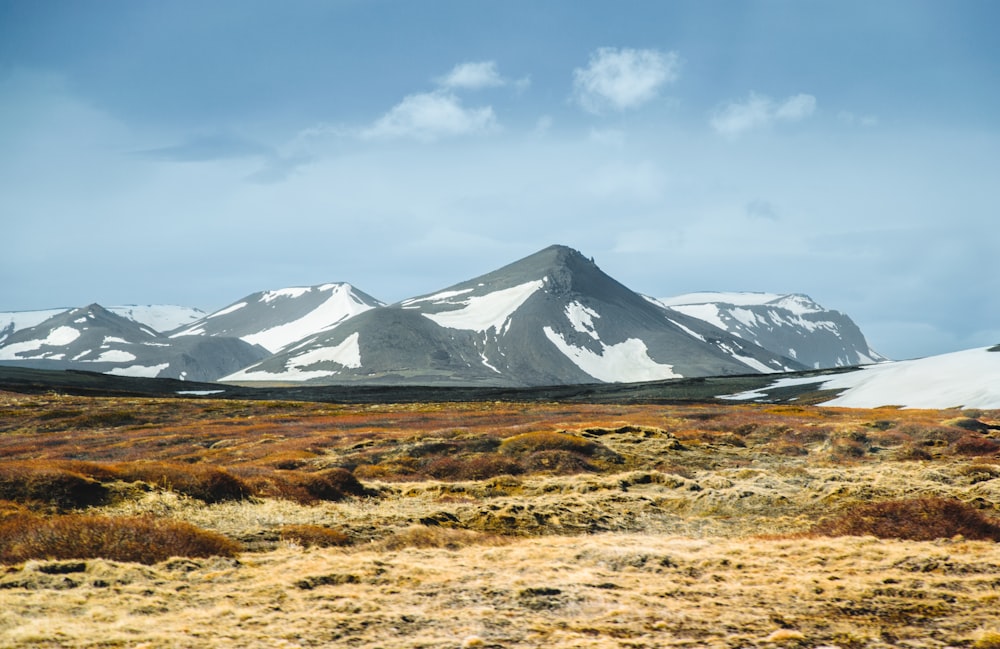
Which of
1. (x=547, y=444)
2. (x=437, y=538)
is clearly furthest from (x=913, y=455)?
(x=437, y=538)

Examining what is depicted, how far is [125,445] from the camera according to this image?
53906 millimetres

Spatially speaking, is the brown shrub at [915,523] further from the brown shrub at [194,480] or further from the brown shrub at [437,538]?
the brown shrub at [194,480]

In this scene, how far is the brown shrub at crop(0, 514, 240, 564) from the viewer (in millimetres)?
14984

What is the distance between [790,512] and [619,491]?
644 centimetres

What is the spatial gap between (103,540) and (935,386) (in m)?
125

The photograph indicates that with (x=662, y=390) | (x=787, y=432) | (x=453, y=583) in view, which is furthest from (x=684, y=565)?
(x=662, y=390)

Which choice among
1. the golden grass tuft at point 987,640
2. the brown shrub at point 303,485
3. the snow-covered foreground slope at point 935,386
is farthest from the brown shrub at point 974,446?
the snow-covered foreground slope at point 935,386

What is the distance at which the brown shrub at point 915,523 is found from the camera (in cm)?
1817

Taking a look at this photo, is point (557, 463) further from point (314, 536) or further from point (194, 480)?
point (194, 480)

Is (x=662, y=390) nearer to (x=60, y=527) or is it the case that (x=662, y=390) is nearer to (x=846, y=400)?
(x=846, y=400)

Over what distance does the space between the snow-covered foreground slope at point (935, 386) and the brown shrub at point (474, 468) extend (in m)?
78.5

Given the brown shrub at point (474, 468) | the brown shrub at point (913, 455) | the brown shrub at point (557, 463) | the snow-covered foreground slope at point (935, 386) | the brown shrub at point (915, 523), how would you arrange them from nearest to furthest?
the brown shrub at point (915, 523), the brown shrub at point (474, 468), the brown shrub at point (557, 463), the brown shrub at point (913, 455), the snow-covered foreground slope at point (935, 386)

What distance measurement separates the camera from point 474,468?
31438mm

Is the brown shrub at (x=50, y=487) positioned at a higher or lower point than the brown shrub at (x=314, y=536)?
higher
